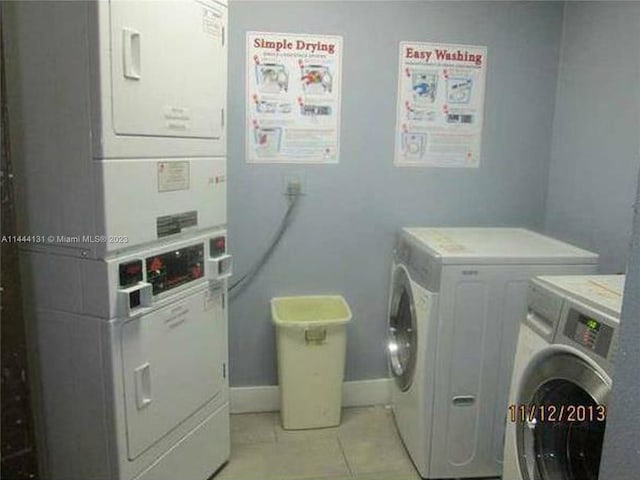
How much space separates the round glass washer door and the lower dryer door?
0.79 meters

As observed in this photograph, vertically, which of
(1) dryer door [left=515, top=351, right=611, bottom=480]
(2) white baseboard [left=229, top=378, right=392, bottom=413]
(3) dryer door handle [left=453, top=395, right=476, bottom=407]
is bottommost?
(2) white baseboard [left=229, top=378, right=392, bottom=413]

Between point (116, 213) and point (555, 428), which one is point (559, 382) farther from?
Answer: point (116, 213)

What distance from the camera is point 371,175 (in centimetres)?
249

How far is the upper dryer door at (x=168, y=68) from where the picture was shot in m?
1.42

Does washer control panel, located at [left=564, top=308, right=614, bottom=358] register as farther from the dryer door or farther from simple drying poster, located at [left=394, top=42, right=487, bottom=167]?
simple drying poster, located at [left=394, top=42, right=487, bottom=167]

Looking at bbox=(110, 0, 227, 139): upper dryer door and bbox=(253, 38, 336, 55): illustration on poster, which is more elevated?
bbox=(253, 38, 336, 55): illustration on poster

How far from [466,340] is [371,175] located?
0.94 meters

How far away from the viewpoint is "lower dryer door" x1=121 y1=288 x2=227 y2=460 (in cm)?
161

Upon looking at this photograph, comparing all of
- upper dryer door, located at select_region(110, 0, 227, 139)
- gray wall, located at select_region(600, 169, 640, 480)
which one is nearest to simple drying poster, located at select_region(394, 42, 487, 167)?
upper dryer door, located at select_region(110, 0, 227, 139)

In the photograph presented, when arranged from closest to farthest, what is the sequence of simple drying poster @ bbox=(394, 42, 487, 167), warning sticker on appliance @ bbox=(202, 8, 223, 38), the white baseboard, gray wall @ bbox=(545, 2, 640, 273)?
warning sticker on appliance @ bbox=(202, 8, 223, 38) < gray wall @ bbox=(545, 2, 640, 273) < simple drying poster @ bbox=(394, 42, 487, 167) < the white baseboard

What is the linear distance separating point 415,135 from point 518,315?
100 cm

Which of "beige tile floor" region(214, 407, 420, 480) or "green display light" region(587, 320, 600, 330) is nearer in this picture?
"green display light" region(587, 320, 600, 330)

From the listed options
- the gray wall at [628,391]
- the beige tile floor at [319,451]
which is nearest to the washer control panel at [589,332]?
the gray wall at [628,391]
